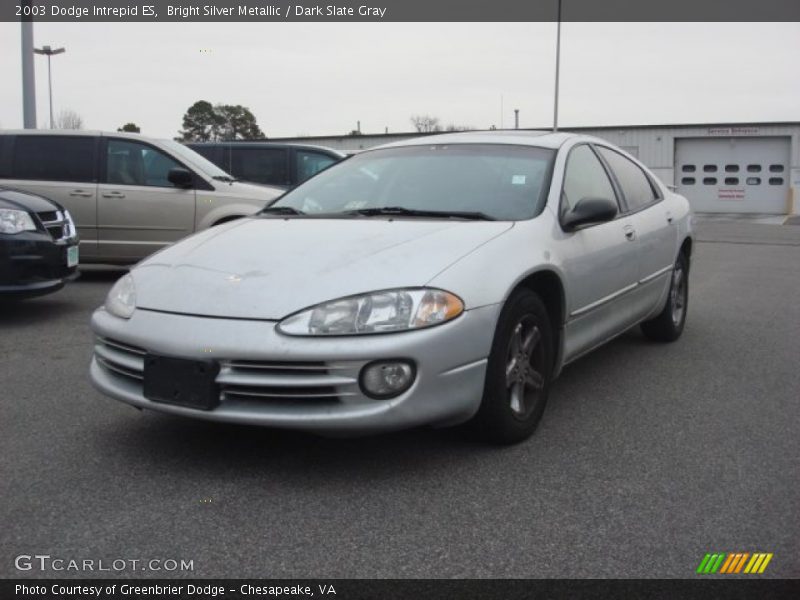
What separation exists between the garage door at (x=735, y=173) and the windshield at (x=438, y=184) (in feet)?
103

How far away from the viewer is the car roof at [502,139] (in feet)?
15.0

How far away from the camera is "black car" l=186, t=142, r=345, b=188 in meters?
11.1

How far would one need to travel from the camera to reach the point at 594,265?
14.0ft

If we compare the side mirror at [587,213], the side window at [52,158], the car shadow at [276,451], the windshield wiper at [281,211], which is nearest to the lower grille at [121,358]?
the car shadow at [276,451]

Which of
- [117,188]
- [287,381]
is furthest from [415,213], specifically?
[117,188]

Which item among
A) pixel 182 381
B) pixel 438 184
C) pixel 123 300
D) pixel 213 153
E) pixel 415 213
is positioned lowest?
pixel 182 381

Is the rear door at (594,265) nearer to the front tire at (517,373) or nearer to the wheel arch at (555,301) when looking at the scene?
the wheel arch at (555,301)

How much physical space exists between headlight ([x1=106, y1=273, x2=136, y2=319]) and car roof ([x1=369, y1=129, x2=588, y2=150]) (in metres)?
1.91

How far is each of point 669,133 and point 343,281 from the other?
1326 inches

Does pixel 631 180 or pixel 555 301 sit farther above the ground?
pixel 631 180

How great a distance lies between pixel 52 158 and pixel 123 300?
5.97 m

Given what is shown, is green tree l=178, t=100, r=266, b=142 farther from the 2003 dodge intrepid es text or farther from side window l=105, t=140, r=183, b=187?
the 2003 dodge intrepid es text

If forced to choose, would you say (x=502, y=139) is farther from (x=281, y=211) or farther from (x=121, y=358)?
(x=121, y=358)
